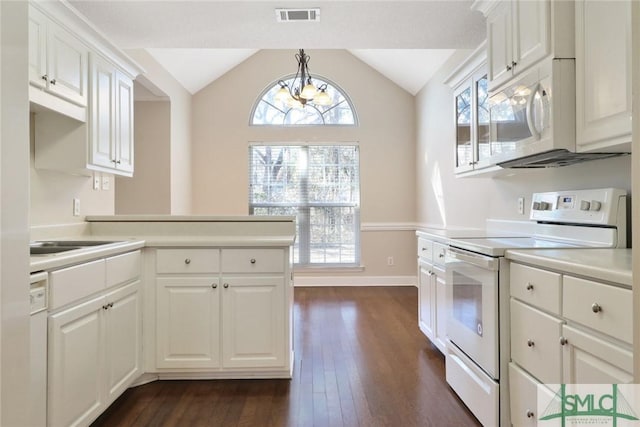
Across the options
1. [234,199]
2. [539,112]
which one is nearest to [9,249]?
[539,112]

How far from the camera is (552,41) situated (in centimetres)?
171

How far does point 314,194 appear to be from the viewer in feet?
18.0

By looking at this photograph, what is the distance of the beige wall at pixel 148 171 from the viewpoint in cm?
441

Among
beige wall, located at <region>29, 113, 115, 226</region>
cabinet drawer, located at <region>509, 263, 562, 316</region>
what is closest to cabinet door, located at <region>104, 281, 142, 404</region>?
beige wall, located at <region>29, 113, 115, 226</region>

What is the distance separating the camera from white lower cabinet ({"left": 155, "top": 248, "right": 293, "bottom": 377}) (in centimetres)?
227

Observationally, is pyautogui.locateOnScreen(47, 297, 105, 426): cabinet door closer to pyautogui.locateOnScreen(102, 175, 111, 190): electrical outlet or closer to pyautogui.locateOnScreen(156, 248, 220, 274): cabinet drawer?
pyautogui.locateOnScreen(156, 248, 220, 274): cabinet drawer

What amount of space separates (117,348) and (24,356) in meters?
1.39

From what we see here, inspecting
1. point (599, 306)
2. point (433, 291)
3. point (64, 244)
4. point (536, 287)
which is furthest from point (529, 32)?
point (64, 244)

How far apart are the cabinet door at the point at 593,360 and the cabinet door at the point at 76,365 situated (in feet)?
6.38

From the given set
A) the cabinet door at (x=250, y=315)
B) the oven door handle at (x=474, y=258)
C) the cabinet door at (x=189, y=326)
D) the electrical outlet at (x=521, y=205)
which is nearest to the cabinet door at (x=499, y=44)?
the electrical outlet at (x=521, y=205)

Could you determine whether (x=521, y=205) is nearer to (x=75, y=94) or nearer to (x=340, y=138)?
(x=75, y=94)

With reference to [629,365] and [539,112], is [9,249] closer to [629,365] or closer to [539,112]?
[629,365]

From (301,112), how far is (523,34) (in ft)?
12.6

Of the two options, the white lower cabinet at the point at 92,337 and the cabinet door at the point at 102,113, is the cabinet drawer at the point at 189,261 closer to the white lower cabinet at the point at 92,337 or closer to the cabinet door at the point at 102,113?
the white lower cabinet at the point at 92,337
